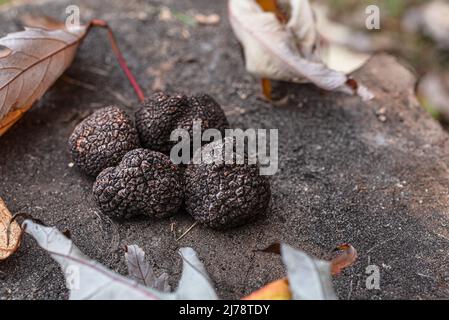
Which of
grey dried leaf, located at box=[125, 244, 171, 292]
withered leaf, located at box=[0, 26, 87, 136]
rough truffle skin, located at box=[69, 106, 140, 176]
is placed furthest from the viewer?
withered leaf, located at box=[0, 26, 87, 136]

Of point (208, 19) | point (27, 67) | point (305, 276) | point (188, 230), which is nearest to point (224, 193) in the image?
point (188, 230)

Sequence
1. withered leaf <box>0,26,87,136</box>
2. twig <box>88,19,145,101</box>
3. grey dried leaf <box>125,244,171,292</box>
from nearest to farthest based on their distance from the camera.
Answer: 1. grey dried leaf <box>125,244,171,292</box>
2. withered leaf <box>0,26,87,136</box>
3. twig <box>88,19,145,101</box>

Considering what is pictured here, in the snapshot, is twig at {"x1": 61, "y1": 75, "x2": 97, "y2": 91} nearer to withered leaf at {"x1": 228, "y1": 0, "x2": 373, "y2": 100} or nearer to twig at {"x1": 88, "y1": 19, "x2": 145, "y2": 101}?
twig at {"x1": 88, "y1": 19, "x2": 145, "y2": 101}

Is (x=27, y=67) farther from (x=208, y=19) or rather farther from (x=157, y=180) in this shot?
(x=208, y=19)

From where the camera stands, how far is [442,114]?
3.11 metres

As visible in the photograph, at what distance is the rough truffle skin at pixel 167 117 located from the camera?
1835 millimetres

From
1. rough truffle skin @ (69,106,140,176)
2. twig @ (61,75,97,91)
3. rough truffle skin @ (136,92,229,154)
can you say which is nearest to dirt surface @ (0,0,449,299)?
twig @ (61,75,97,91)

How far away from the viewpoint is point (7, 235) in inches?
63.7

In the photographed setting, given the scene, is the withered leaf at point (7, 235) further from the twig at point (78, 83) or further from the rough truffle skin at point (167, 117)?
the twig at point (78, 83)

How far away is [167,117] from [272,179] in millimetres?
424

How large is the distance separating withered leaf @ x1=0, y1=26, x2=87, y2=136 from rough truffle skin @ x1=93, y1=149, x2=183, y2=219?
1.64 feet

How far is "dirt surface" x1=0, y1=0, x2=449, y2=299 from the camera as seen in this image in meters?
1.61

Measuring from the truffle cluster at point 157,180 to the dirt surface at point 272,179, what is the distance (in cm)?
7
